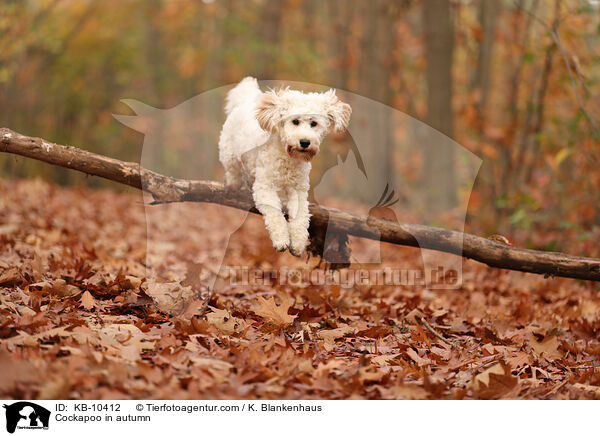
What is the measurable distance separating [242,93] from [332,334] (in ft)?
7.39

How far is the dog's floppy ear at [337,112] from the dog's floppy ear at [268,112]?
0.38 metres

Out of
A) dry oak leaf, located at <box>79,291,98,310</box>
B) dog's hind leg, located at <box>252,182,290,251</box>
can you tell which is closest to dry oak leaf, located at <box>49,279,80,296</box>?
dry oak leaf, located at <box>79,291,98,310</box>

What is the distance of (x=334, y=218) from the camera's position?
4.84 metres

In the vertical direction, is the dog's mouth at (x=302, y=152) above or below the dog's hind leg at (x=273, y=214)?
above

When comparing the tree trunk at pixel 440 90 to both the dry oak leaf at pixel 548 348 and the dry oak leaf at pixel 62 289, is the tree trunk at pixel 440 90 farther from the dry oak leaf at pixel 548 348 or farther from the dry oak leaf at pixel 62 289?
the dry oak leaf at pixel 62 289

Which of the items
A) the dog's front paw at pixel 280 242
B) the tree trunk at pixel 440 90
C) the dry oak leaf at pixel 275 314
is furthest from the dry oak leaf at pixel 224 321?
the tree trunk at pixel 440 90

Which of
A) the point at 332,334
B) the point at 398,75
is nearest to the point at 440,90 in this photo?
the point at 398,75

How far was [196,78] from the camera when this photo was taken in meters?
25.3

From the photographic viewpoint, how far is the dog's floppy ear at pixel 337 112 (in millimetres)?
4094

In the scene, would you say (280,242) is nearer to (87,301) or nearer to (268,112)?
(268,112)
